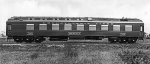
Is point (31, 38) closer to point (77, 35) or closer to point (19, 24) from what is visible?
point (19, 24)

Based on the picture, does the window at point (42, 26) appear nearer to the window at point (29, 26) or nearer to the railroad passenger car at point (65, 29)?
the railroad passenger car at point (65, 29)

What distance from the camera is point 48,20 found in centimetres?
3341

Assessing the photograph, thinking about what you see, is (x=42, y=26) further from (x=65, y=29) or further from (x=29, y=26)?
(x=65, y=29)

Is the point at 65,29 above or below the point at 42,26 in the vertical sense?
below

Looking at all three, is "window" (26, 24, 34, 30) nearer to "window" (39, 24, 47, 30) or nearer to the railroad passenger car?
the railroad passenger car

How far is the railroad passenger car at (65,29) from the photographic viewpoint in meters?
33.2

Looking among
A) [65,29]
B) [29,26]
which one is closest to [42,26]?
[29,26]

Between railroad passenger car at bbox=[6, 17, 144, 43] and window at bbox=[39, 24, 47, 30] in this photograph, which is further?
window at bbox=[39, 24, 47, 30]

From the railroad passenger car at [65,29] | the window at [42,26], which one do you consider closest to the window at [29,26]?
the railroad passenger car at [65,29]

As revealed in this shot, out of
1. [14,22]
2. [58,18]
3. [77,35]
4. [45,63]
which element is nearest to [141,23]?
[77,35]

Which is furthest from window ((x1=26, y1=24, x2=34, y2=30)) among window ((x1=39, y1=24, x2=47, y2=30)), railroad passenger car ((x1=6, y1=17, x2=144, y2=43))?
window ((x1=39, y1=24, x2=47, y2=30))

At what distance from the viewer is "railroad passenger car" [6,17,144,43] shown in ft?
109

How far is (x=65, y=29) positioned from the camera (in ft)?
109

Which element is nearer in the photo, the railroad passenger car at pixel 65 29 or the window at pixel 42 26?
the railroad passenger car at pixel 65 29
